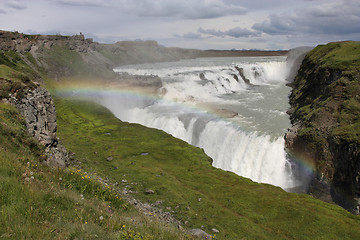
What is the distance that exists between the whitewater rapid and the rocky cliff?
3.73 meters

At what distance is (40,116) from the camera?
2384cm

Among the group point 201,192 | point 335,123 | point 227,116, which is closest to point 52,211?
point 201,192

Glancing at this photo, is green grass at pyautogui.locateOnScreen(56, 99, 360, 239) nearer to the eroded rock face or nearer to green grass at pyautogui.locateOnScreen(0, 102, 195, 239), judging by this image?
the eroded rock face

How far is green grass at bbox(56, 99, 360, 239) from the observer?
22500 millimetres

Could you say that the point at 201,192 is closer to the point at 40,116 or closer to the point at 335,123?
the point at 40,116

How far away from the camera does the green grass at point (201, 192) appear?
22.5m

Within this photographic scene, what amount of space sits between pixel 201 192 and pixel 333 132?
24.4m

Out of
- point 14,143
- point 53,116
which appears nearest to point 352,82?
point 53,116

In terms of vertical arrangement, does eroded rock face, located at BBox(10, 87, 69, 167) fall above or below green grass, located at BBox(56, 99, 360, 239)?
above

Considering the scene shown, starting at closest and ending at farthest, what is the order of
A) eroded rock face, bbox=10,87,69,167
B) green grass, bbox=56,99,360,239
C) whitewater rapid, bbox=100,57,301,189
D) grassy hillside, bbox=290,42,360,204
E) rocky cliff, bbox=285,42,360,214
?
1. eroded rock face, bbox=10,87,69,167
2. green grass, bbox=56,99,360,239
3. rocky cliff, bbox=285,42,360,214
4. grassy hillside, bbox=290,42,360,204
5. whitewater rapid, bbox=100,57,301,189

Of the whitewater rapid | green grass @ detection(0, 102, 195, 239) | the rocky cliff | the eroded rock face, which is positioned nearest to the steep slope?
green grass @ detection(0, 102, 195, 239)

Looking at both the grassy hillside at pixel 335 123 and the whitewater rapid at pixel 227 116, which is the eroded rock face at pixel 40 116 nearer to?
the whitewater rapid at pixel 227 116

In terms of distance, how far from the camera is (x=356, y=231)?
866 inches

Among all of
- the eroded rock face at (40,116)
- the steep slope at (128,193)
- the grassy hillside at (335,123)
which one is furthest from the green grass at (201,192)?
the grassy hillside at (335,123)
